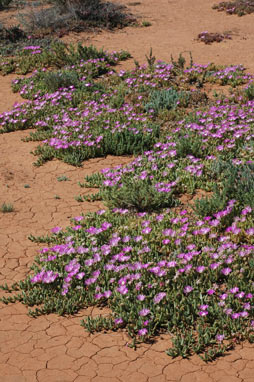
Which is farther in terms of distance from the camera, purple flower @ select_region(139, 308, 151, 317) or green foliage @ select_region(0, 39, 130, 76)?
green foliage @ select_region(0, 39, 130, 76)

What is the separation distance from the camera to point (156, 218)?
620 centimetres

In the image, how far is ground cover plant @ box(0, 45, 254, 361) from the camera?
4.73m

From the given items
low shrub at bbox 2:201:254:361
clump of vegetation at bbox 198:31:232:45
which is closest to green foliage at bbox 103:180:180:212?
low shrub at bbox 2:201:254:361

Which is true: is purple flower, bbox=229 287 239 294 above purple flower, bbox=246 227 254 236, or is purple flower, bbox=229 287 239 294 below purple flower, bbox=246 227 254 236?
below

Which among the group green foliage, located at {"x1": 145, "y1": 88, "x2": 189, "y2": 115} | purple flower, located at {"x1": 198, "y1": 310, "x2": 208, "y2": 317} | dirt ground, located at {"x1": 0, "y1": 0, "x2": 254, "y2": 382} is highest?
green foliage, located at {"x1": 145, "y1": 88, "x2": 189, "y2": 115}

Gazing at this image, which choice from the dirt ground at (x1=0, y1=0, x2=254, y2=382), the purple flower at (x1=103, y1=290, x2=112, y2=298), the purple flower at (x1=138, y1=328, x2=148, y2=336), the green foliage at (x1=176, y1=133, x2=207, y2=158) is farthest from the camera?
the green foliage at (x1=176, y1=133, x2=207, y2=158)

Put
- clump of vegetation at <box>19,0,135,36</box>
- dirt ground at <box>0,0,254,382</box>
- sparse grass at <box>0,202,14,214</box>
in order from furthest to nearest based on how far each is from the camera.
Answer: clump of vegetation at <box>19,0,135,36</box> → sparse grass at <box>0,202,14,214</box> → dirt ground at <box>0,0,254,382</box>

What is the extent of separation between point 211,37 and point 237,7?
14.2 ft

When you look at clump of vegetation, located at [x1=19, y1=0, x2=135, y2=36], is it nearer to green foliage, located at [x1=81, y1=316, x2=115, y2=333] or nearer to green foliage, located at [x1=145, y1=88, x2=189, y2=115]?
green foliage, located at [x1=145, y1=88, x2=189, y2=115]

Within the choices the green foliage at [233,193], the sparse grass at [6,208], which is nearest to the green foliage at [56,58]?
the sparse grass at [6,208]

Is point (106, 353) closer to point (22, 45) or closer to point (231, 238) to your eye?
point (231, 238)

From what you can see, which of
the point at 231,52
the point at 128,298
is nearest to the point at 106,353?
the point at 128,298

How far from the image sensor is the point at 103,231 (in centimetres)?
600

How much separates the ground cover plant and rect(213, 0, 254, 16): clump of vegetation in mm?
8120
